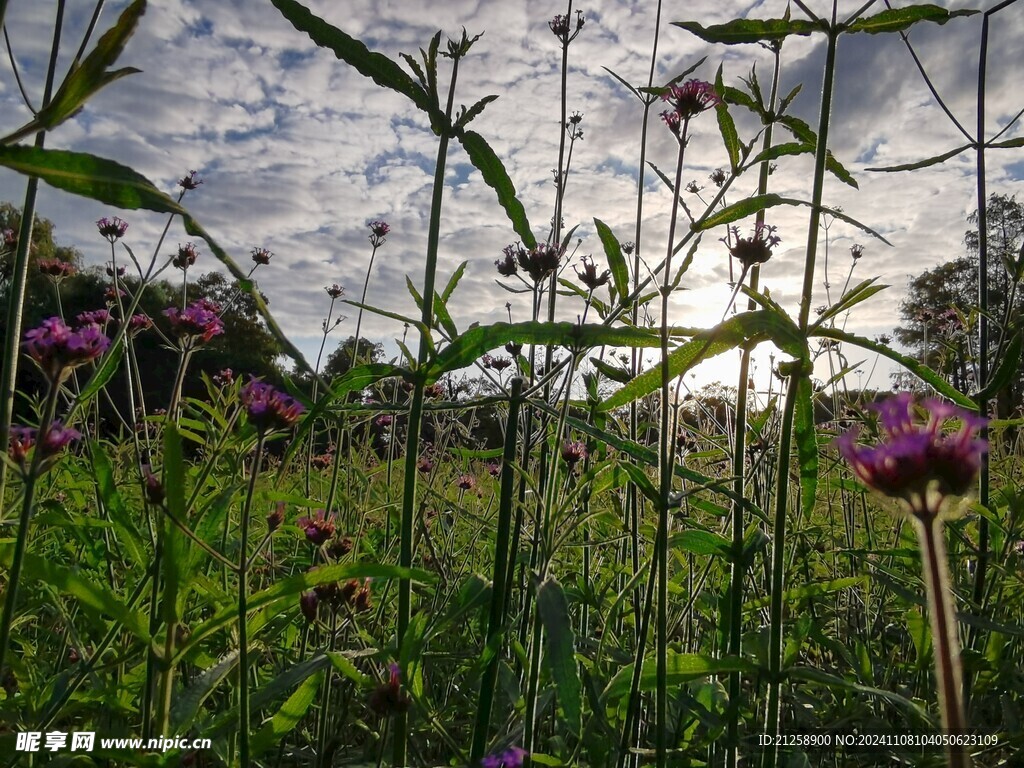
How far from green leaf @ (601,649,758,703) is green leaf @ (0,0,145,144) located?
0.88 m

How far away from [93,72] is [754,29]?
89 centimetres

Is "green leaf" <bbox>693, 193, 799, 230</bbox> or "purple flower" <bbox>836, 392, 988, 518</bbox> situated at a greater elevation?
"green leaf" <bbox>693, 193, 799, 230</bbox>

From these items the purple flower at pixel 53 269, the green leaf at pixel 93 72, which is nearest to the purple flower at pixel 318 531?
the green leaf at pixel 93 72

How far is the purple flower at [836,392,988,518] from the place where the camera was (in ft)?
1.69

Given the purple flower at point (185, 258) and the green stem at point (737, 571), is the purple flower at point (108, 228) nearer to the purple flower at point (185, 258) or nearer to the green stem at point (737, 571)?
the purple flower at point (185, 258)

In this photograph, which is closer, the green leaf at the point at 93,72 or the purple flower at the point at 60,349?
the green leaf at the point at 93,72

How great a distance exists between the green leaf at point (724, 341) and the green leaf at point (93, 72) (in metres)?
0.66

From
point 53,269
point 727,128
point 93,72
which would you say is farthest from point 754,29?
point 53,269

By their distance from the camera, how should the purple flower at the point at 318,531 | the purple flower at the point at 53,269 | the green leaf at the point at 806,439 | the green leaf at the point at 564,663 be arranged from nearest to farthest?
the green leaf at the point at 564,663, the green leaf at the point at 806,439, the purple flower at the point at 318,531, the purple flower at the point at 53,269

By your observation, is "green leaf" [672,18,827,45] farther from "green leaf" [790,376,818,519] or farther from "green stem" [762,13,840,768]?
"green leaf" [790,376,818,519]

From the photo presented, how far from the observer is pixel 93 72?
0.54 metres

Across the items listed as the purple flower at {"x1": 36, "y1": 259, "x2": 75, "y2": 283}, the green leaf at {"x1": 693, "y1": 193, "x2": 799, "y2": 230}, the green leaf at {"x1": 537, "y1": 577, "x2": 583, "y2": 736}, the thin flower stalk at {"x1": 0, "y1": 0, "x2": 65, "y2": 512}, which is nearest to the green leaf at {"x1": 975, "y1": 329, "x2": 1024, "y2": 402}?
the green leaf at {"x1": 693, "y1": 193, "x2": 799, "y2": 230}

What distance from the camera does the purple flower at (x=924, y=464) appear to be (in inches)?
20.2

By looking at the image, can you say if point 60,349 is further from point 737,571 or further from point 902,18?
point 902,18
